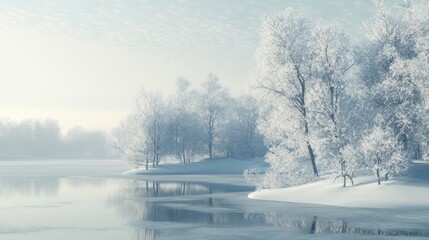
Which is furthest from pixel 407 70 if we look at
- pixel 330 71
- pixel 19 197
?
pixel 19 197

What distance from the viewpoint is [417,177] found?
34938 millimetres

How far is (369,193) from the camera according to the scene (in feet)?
107

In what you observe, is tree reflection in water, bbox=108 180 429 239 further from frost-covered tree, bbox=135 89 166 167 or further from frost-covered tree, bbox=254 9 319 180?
frost-covered tree, bbox=135 89 166 167

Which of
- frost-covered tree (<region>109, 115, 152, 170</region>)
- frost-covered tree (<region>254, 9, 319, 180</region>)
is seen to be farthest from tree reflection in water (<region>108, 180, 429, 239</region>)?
frost-covered tree (<region>109, 115, 152, 170</region>)

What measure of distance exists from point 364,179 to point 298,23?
41.6 feet

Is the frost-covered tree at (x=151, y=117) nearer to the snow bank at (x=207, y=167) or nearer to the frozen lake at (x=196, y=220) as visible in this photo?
the snow bank at (x=207, y=167)

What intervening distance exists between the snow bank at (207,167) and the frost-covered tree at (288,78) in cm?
4595

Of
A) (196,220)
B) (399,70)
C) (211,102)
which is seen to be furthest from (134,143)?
(196,220)

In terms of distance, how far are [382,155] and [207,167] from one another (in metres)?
56.1

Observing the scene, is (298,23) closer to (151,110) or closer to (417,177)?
(417,177)

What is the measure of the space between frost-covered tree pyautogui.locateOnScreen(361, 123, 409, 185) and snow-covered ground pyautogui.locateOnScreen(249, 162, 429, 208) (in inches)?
36.0

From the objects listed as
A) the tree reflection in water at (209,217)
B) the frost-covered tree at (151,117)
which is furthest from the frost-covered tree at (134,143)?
the tree reflection in water at (209,217)

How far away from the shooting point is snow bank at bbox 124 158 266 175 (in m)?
83.6

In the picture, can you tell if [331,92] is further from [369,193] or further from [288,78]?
[369,193]
